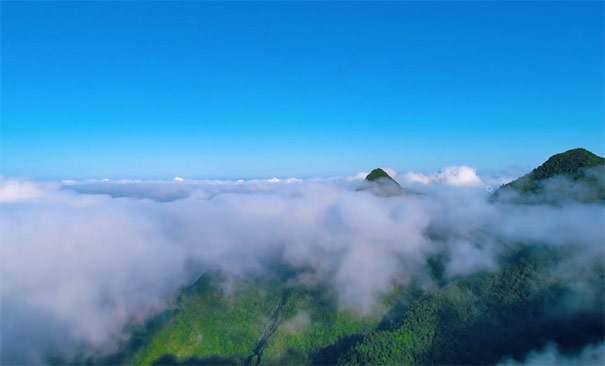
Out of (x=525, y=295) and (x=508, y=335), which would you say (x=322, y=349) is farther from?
(x=525, y=295)

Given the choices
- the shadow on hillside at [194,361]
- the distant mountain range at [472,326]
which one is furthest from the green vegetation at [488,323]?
the shadow on hillside at [194,361]

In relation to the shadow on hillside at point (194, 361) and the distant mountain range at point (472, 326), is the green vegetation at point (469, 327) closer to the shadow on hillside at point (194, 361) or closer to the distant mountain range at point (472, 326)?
the distant mountain range at point (472, 326)

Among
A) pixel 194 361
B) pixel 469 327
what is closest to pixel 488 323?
pixel 469 327

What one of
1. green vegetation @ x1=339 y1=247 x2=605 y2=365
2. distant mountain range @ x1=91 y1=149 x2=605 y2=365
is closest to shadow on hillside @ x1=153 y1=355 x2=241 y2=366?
distant mountain range @ x1=91 y1=149 x2=605 y2=365

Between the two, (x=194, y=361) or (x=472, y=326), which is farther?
(x=194, y=361)

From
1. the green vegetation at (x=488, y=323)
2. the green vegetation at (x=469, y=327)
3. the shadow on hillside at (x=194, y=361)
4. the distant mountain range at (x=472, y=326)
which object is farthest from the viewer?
the shadow on hillside at (x=194, y=361)

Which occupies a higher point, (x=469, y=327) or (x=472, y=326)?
(x=472, y=326)

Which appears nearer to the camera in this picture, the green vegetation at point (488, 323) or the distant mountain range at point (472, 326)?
the green vegetation at point (488, 323)

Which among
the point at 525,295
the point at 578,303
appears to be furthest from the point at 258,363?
the point at 578,303

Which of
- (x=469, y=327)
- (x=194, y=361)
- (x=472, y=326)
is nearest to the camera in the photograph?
(x=472, y=326)

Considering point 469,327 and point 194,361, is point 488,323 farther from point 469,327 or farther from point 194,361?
point 194,361

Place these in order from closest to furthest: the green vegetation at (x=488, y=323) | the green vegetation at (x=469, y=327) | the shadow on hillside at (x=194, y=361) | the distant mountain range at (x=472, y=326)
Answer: the green vegetation at (x=488, y=323) < the green vegetation at (x=469, y=327) < the distant mountain range at (x=472, y=326) < the shadow on hillside at (x=194, y=361)

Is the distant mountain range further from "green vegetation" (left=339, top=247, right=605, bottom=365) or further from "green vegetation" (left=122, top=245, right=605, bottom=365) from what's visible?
"green vegetation" (left=339, top=247, right=605, bottom=365)
